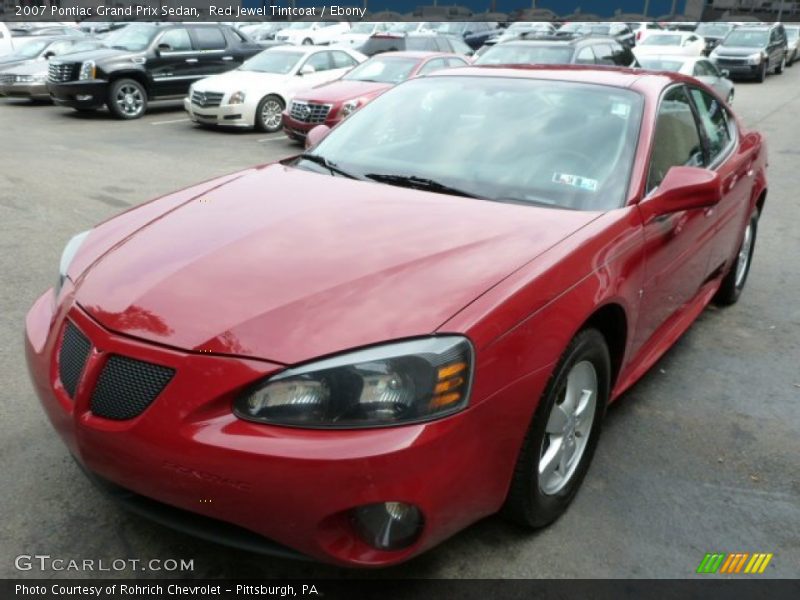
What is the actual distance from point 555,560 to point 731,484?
99 centimetres

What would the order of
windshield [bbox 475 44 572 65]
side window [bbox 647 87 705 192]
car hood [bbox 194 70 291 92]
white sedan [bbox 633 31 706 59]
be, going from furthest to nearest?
white sedan [bbox 633 31 706 59]
windshield [bbox 475 44 572 65]
car hood [bbox 194 70 291 92]
side window [bbox 647 87 705 192]

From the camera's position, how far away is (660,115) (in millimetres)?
3506

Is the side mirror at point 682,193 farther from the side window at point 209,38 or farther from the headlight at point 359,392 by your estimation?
the side window at point 209,38

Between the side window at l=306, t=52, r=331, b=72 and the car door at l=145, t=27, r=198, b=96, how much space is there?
278 cm

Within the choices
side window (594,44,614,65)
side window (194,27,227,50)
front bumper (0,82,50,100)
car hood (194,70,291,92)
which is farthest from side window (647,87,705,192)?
front bumper (0,82,50,100)

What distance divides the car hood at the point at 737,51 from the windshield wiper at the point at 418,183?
2285cm

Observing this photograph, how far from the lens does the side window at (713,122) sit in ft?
13.6

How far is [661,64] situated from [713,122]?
12.0 metres

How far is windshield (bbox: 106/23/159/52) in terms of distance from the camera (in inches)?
567

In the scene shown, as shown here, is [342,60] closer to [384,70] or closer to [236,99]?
[384,70]

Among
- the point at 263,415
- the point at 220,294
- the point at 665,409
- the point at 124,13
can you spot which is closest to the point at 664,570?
the point at 665,409

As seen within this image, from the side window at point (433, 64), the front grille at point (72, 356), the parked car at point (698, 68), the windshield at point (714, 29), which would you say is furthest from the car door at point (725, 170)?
the windshield at point (714, 29)

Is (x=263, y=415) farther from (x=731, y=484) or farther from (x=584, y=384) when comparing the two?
(x=731, y=484)

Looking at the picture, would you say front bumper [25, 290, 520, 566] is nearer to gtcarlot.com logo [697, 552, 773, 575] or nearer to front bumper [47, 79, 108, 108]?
gtcarlot.com logo [697, 552, 773, 575]
